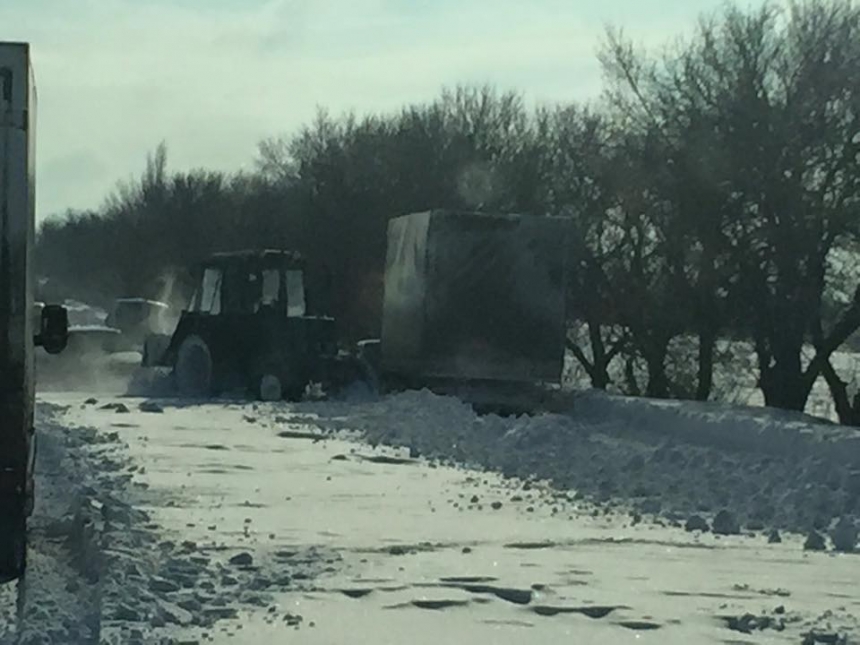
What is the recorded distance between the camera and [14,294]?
898 cm

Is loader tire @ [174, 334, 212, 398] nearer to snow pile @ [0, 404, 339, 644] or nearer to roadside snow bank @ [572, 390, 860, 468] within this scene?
roadside snow bank @ [572, 390, 860, 468]

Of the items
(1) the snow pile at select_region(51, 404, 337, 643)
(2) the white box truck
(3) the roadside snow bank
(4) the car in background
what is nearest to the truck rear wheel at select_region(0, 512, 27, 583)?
(2) the white box truck

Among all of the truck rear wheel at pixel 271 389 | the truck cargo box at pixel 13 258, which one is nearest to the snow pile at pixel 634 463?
the truck rear wheel at pixel 271 389

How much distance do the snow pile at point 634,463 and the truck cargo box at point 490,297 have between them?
2.64 m

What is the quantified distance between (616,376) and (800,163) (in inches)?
696

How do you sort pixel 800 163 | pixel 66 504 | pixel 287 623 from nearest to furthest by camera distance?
pixel 287 623 < pixel 66 504 < pixel 800 163

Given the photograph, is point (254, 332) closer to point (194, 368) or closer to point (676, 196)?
point (194, 368)

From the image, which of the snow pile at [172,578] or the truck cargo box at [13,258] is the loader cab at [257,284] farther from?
the truck cargo box at [13,258]

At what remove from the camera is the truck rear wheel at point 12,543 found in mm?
8922

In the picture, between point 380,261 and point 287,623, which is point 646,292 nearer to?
point 380,261

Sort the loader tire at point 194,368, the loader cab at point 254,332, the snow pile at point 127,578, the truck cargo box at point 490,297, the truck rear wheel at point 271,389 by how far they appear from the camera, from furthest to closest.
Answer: the loader tire at point 194,368
the loader cab at point 254,332
the truck rear wheel at point 271,389
the truck cargo box at point 490,297
the snow pile at point 127,578

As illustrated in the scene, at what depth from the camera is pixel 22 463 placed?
8922 mm

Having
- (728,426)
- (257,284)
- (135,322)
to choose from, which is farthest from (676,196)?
(135,322)

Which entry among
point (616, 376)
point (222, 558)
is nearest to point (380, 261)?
point (616, 376)
